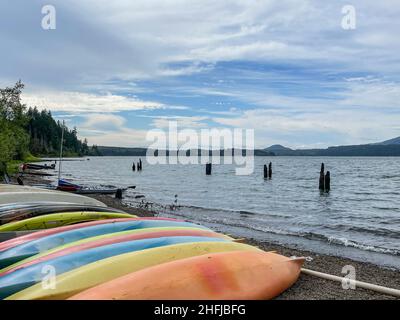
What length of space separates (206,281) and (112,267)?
107 centimetres

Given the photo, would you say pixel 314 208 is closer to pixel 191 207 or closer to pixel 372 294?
pixel 191 207

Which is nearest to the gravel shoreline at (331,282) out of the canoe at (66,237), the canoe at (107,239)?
the canoe at (107,239)

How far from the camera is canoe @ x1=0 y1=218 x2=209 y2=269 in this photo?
17.3 ft

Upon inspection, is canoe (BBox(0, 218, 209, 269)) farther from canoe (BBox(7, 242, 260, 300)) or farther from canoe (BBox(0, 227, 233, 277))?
canoe (BBox(7, 242, 260, 300))

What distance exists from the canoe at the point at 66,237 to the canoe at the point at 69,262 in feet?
2.22

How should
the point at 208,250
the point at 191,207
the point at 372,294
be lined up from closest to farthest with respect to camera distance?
the point at 208,250 → the point at 372,294 → the point at 191,207

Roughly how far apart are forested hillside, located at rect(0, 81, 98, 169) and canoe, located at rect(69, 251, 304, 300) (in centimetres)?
2270

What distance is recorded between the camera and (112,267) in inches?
179

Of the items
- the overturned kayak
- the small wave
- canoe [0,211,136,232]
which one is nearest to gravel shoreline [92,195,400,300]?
the small wave

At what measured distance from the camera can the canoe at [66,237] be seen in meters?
5.26

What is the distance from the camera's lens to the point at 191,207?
23047 millimetres

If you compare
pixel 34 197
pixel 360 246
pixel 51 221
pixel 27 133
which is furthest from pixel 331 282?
pixel 27 133
